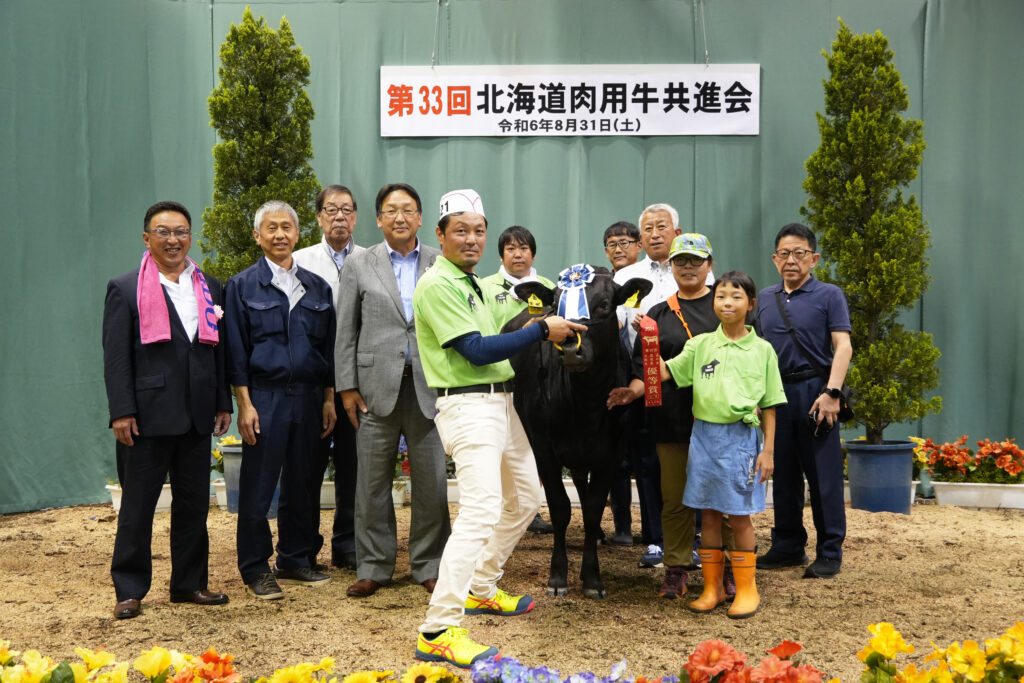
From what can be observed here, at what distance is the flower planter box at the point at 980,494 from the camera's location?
612 cm

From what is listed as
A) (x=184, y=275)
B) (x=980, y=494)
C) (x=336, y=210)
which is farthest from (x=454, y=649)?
(x=980, y=494)

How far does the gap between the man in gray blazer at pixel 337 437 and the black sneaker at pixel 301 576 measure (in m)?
0.12

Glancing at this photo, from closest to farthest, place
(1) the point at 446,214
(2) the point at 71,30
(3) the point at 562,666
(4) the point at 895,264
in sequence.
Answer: (3) the point at 562,666, (1) the point at 446,214, (4) the point at 895,264, (2) the point at 71,30

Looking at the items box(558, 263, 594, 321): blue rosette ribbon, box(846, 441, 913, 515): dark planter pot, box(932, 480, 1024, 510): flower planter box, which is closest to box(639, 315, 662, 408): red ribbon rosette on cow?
box(558, 263, 594, 321): blue rosette ribbon

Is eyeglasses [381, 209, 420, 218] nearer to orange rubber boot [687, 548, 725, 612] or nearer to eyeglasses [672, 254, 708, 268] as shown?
eyeglasses [672, 254, 708, 268]

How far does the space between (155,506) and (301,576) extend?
0.85 metres

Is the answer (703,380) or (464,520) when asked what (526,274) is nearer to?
(703,380)

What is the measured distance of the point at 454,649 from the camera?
9.62 feet

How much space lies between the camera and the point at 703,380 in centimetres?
368

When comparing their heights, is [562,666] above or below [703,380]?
below

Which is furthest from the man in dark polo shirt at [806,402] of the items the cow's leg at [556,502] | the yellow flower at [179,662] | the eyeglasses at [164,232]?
the yellow flower at [179,662]

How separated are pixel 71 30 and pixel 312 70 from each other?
68.6 inches

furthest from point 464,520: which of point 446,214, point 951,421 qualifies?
point 951,421

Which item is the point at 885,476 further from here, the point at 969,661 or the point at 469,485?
the point at 969,661
